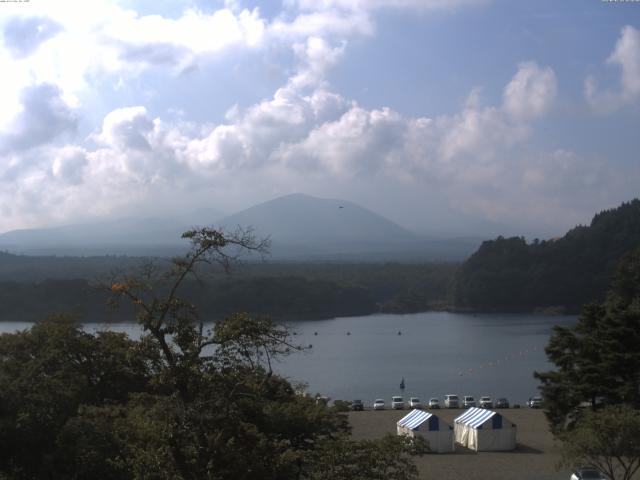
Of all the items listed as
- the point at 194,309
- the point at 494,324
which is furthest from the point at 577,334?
the point at 494,324

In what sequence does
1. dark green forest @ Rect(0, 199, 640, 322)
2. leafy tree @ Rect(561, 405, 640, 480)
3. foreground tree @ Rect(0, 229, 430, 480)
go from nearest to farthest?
1. foreground tree @ Rect(0, 229, 430, 480)
2. leafy tree @ Rect(561, 405, 640, 480)
3. dark green forest @ Rect(0, 199, 640, 322)

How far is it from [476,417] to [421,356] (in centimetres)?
1784

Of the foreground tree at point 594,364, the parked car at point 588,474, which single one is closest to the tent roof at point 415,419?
the foreground tree at point 594,364

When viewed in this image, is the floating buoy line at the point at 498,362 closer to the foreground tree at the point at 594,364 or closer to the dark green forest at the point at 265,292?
the dark green forest at the point at 265,292

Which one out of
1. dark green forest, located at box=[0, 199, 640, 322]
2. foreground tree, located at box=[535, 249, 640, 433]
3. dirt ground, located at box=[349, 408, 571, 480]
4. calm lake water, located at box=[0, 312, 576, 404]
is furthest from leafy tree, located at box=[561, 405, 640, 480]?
dark green forest, located at box=[0, 199, 640, 322]

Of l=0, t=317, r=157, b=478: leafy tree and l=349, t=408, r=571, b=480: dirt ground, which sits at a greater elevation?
l=0, t=317, r=157, b=478: leafy tree

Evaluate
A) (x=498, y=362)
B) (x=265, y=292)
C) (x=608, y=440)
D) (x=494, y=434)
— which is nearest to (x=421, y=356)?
(x=498, y=362)

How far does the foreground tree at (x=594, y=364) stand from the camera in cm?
1034

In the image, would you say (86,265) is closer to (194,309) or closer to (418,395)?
(418,395)

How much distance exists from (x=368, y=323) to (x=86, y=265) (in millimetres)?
29511

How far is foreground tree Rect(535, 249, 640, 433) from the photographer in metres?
10.3

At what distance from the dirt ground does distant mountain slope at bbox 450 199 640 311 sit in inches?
1337

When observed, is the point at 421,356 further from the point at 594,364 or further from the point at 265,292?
the point at 594,364

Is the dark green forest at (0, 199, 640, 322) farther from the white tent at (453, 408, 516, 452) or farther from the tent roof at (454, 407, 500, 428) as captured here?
the white tent at (453, 408, 516, 452)
